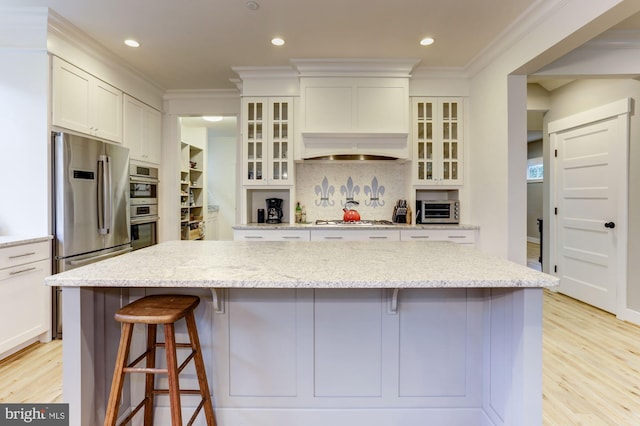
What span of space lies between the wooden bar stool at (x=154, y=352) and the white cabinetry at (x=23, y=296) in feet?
5.20

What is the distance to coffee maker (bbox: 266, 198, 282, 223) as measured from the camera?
13.0 ft

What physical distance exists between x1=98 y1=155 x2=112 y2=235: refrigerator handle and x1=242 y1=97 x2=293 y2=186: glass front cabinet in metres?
1.34

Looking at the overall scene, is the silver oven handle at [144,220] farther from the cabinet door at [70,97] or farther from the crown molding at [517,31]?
the crown molding at [517,31]

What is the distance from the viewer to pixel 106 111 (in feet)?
11.1

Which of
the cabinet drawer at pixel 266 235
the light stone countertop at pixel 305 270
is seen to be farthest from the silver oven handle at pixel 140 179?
the light stone countertop at pixel 305 270

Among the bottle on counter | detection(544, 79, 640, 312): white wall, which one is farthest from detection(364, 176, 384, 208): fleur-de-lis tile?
detection(544, 79, 640, 312): white wall

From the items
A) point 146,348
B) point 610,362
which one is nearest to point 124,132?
point 146,348

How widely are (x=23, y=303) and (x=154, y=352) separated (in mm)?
1693

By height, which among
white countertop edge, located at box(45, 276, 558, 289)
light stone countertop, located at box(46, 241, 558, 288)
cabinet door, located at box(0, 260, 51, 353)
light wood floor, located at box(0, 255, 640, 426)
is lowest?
light wood floor, located at box(0, 255, 640, 426)

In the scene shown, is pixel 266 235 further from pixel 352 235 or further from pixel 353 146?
pixel 353 146

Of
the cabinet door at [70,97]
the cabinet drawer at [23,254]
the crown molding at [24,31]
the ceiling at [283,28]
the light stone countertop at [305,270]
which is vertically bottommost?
the cabinet drawer at [23,254]

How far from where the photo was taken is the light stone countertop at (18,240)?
2325 mm

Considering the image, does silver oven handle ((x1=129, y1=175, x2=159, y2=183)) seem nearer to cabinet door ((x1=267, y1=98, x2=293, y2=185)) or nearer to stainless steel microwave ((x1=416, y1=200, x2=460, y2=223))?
cabinet door ((x1=267, y1=98, x2=293, y2=185))

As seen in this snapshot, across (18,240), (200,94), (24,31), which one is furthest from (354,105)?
(18,240)
